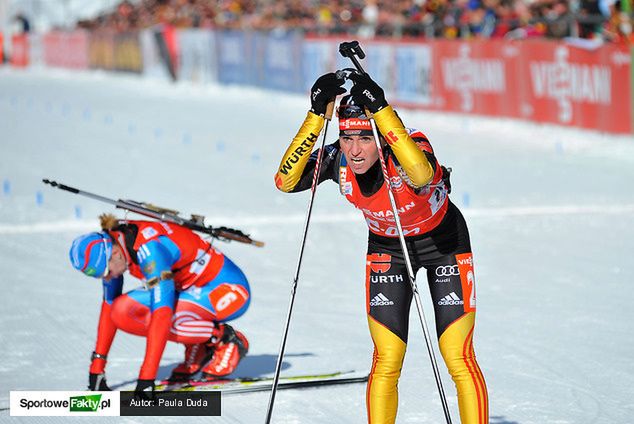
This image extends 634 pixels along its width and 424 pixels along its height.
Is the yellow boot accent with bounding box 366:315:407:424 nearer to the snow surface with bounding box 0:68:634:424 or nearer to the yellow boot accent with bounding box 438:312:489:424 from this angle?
the yellow boot accent with bounding box 438:312:489:424

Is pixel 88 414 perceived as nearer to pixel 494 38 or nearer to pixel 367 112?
pixel 367 112

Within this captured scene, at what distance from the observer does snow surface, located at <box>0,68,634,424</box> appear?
6.54 metres

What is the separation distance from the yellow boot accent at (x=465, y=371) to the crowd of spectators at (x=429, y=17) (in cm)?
1188

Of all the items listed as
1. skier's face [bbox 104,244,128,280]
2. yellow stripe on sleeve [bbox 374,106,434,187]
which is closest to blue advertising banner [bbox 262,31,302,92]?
skier's face [bbox 104,244,128,280]

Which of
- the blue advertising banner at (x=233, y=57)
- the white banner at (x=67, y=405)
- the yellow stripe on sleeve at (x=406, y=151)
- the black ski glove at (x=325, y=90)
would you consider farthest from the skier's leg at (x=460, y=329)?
the blue advertising banner at (x=233, y=57)

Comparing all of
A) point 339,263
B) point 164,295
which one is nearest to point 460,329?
point 164,295

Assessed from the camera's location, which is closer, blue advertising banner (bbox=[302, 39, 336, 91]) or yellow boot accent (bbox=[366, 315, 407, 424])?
yellow boot accent (bbox=[366, 315, 407, 424])

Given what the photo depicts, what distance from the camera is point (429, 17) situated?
2170 centimetres

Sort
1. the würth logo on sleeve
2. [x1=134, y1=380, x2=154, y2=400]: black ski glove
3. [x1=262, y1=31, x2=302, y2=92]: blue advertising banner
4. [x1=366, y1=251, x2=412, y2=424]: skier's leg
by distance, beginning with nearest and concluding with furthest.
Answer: [x1=366, y1=251, x2=412, y2=424]: skier's leg < the würth logo on sleeve < [x1=134, y1=380, x2=154, y2=400]: black ski glove < [x1=262, y1=31, x2=302, y2=92]: blue advertising banner

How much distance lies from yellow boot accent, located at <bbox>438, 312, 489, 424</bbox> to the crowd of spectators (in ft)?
39.0

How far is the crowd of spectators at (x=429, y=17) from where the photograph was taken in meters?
17.3

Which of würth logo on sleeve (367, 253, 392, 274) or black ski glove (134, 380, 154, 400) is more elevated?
würth logo on sleeve (367, 253, 392, 274)

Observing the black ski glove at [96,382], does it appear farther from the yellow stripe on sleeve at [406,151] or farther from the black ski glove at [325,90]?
the yellow stripe on sleeve at [406,151]

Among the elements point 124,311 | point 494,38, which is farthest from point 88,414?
point 494,38
